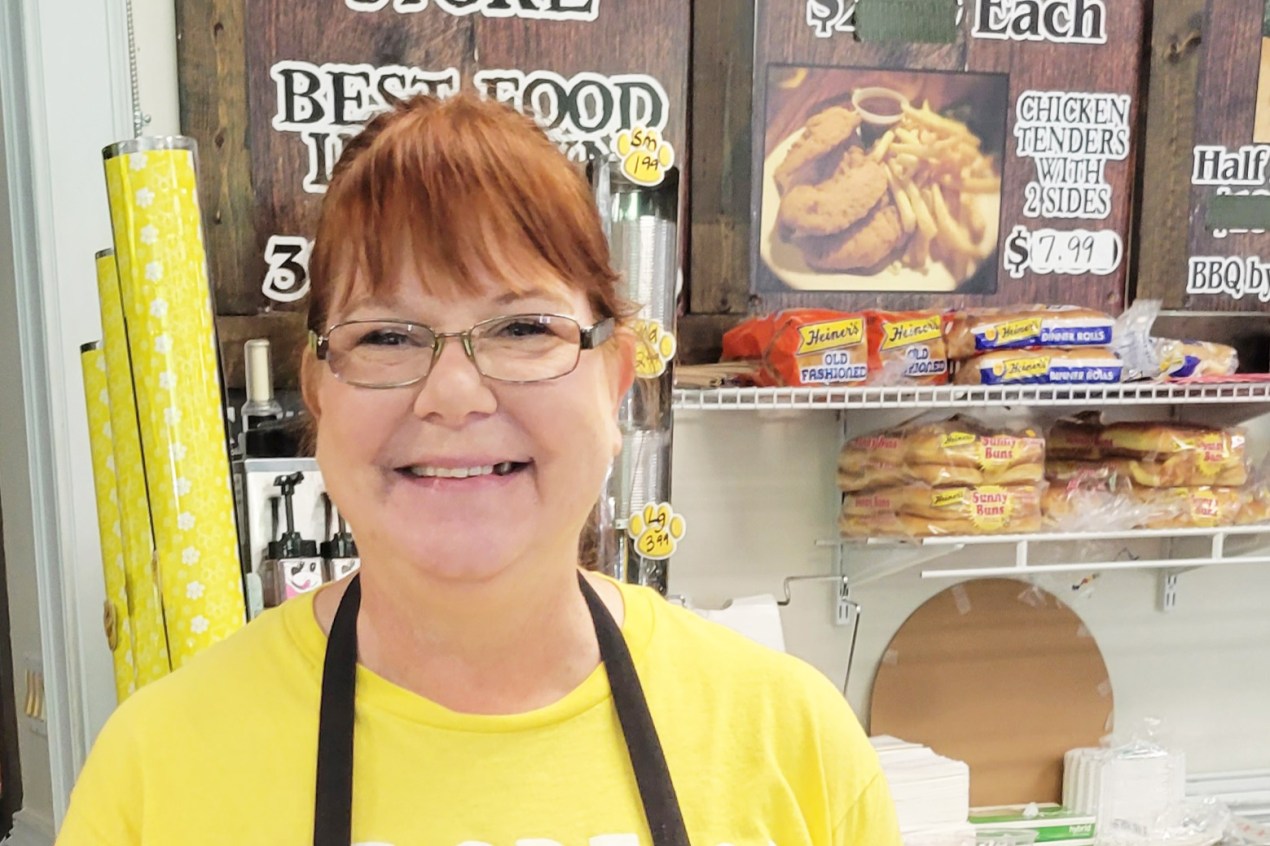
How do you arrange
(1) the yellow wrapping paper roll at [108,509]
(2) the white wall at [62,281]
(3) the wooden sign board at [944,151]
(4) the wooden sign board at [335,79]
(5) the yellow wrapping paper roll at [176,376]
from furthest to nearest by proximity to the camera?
(3) the wooden sign board at [944,151]
(4) the wooden sign board at [335,79]
(2) the white wall at [62,281]
(1) the yellow wrapping paper roll at [108,509]
(5) the yellow wrapping paper roll at [176,376]

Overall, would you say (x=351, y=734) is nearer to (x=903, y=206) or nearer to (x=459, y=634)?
(x=459, y=634)

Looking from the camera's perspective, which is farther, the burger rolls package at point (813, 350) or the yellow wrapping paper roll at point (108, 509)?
the burger rolls package at point (813, 350)

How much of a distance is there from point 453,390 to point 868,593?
4.28 ft

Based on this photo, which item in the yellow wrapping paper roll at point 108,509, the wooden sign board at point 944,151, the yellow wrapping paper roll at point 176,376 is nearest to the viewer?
the yellow wrapping paper roll at point 176,376

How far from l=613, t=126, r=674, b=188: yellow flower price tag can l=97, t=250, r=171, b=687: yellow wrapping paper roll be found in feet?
2.23

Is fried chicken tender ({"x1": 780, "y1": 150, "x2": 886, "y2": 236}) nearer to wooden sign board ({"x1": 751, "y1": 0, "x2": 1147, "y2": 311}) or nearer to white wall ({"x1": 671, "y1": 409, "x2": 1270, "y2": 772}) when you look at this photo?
wooden sign board ({"x1": 751, "y1": 0, "x2": 1147, "y2": 311})

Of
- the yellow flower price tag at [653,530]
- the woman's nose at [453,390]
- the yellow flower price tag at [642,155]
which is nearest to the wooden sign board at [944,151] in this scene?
the yellow flower price tag at [642,155]

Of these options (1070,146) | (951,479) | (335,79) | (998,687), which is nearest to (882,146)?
(1070,146)

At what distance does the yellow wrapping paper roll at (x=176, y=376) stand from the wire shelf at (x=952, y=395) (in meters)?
0.70

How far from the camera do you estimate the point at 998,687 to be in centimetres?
190

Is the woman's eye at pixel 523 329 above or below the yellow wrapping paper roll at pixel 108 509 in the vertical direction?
above

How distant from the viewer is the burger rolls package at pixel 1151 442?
168 centimetres

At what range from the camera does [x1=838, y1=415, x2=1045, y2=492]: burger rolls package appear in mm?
1572

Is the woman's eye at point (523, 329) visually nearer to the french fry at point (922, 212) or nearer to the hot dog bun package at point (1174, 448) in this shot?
the french fry at point (922, 212)
